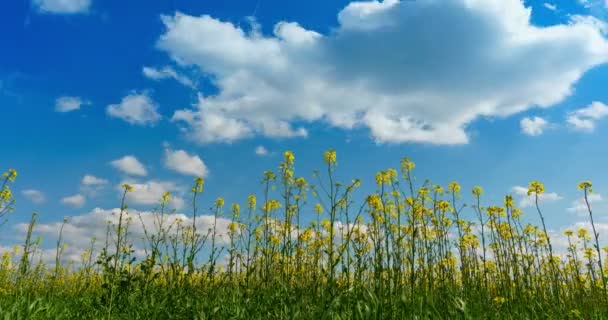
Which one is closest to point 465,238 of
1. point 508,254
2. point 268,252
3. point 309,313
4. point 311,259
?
point 508,254

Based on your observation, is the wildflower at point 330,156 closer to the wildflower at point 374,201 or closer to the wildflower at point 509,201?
the wildflower at point 374,201

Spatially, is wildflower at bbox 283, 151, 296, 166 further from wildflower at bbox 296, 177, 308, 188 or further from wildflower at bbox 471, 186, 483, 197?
wildflower at bbox 471, 186, 483, 197

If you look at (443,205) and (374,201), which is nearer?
(374,201)

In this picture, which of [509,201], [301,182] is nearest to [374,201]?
[301,182]

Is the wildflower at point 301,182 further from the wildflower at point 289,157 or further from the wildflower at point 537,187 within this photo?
the wildflower at point 537,187

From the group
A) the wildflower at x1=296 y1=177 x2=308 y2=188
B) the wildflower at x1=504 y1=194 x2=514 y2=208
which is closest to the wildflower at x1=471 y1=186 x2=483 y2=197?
the wildflower at x1=504 y1=194 x2=514 y2=208

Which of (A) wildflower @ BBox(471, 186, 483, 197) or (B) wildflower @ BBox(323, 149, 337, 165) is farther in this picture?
(A) wildflower @ BBox(471, 186, 483, 197)

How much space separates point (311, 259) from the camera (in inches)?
269

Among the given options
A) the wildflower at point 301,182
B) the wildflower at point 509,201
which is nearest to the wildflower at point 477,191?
the wildflower at point 509,201

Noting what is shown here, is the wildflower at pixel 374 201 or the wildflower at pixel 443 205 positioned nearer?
the wildflower at pixel 374 201

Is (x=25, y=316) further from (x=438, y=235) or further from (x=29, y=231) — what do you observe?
(x=438, y=235)

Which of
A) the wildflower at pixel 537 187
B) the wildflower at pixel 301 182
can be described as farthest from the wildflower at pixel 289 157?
the wildflower at pixel 537 187

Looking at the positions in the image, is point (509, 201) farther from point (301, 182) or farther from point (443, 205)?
point (301, 182)

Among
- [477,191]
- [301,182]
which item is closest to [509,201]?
[477,191]
